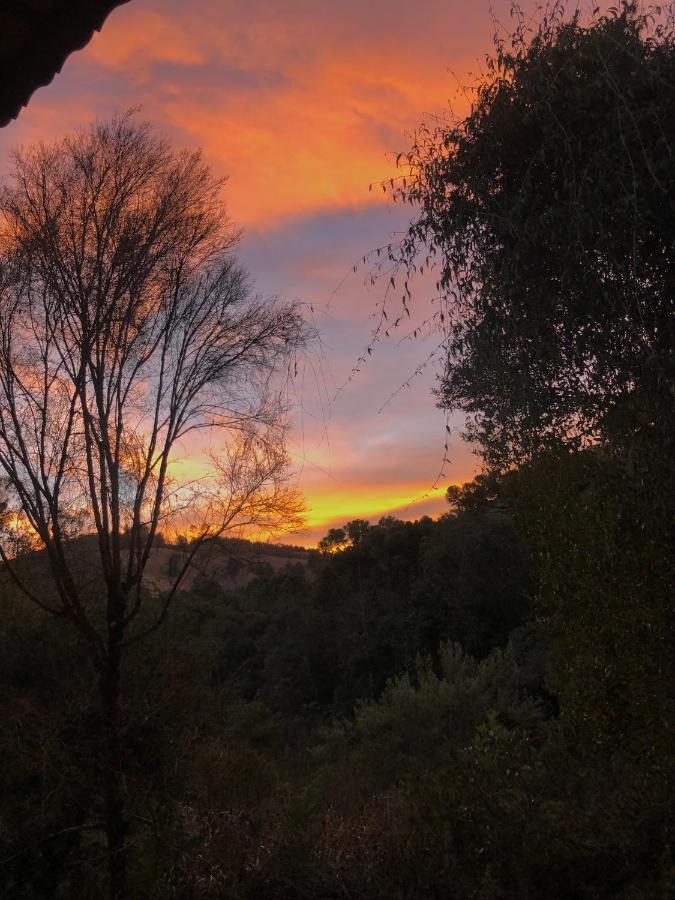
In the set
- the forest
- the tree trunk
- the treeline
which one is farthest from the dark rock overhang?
the tree trunk

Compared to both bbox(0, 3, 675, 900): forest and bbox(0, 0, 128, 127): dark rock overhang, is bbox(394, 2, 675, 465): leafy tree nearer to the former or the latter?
bbox(0, 3, 675, 900): forest

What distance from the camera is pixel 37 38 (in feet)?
3.66

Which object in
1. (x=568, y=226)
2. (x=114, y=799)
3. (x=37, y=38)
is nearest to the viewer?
(x=37, y=38)

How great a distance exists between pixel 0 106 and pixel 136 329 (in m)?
5.38

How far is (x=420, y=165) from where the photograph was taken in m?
4.66

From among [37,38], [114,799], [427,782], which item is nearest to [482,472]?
[427,782]

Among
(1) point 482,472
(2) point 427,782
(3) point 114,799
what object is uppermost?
(1) point 482,472

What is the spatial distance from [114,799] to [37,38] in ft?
18.1

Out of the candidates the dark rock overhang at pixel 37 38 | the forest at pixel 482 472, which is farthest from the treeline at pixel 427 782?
the dark rock overhang at pixel 37 38

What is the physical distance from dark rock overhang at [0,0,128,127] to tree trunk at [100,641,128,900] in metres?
5.27

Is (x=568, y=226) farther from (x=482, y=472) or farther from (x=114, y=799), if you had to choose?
(x=114, y=799)

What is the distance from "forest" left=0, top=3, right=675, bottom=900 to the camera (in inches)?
161

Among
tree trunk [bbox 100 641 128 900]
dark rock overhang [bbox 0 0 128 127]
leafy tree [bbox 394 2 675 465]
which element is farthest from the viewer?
tree trunk [bbox 100 641 128 900]

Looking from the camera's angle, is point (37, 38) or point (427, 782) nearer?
point (37, 38)
